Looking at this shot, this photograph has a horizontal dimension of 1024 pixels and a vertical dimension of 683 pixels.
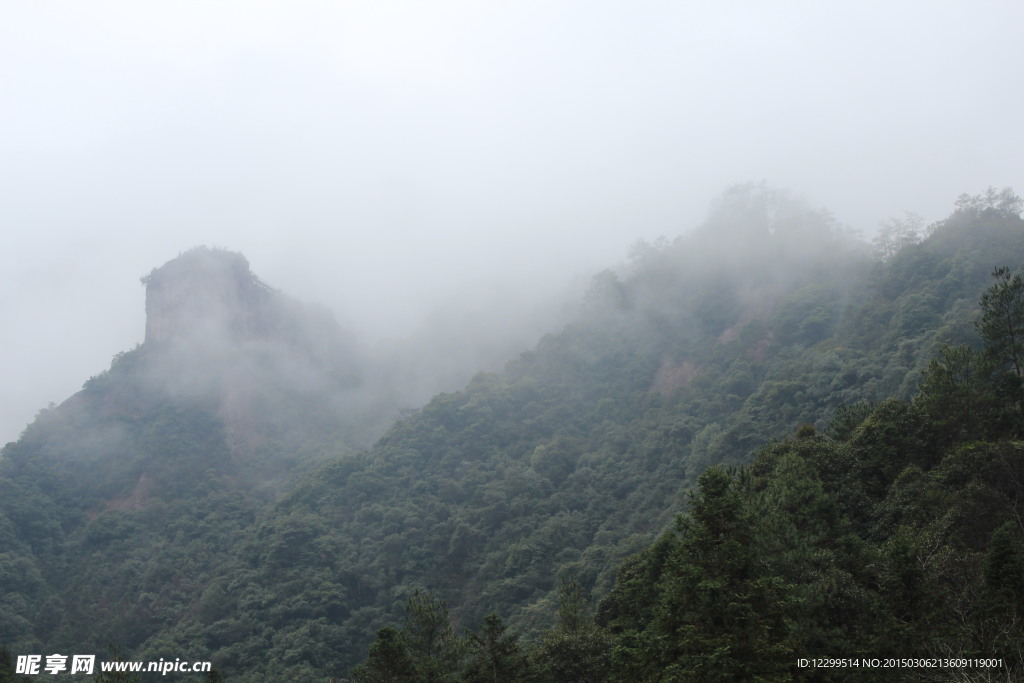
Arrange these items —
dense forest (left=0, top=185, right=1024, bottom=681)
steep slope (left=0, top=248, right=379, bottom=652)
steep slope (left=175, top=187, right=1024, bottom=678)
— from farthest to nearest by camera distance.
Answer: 1. steep slope (left=0, top=248, right=379, bottom=652)
2. steep slope (left=175, top=187, right=1024, bottom=678)
3. dense forest (left=0, top=185, right=1024, bottom=681)

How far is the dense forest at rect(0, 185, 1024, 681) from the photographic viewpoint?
18094 millimetres

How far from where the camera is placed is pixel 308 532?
45.5 metres

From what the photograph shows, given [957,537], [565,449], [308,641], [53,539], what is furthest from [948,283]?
[53,539]

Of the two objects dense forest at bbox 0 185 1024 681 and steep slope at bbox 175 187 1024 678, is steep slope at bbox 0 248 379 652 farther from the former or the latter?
steep slope at bbox 175 187 1024 678

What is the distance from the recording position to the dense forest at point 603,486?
18.1m

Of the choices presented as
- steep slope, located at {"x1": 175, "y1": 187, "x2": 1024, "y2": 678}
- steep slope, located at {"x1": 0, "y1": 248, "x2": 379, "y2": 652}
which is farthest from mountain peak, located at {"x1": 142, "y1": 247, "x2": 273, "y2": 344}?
steep slope, located at {"x1": 175, "y1": 187, "x2": 1024, "y2": 678}

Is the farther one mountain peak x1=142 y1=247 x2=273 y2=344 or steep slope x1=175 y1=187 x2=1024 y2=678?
mountain peak x1=142 y1=247 x2=273 y2=344

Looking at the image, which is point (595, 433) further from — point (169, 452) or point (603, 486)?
point (169, 452)

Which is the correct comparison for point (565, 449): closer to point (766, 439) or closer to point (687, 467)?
point (687, 467)

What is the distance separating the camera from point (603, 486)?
46.0 metres

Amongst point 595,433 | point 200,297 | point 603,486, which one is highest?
point 200,297

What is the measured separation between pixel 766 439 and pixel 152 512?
137 feet

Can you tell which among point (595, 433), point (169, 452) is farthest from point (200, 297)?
point (595, 433)

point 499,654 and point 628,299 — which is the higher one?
point 628,299
